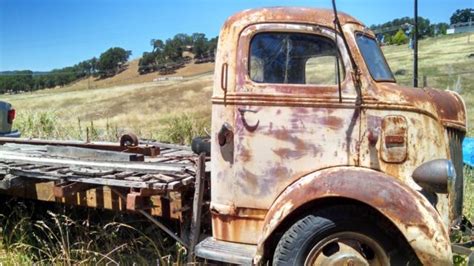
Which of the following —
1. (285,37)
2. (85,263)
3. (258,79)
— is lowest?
(85,263)

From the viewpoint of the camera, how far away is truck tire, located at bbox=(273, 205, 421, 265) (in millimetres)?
3814

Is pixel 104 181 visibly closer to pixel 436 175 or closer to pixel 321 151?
pixel 321 151

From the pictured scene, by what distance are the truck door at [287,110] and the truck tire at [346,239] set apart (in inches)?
13.9

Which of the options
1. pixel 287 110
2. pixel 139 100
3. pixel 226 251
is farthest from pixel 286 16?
pixel 139 100

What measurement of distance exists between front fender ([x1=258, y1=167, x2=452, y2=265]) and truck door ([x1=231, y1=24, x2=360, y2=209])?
164 mm

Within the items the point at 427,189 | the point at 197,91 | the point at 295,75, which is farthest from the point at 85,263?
the point at 197,91

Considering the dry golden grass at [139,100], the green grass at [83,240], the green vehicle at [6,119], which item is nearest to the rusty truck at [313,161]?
the green grass at [83,240]

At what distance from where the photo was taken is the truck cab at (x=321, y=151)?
3.78 m

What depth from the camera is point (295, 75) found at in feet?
13.7

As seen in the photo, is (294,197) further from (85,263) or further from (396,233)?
(85,263)

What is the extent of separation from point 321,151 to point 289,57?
2.48 ft

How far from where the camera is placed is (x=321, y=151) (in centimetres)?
400

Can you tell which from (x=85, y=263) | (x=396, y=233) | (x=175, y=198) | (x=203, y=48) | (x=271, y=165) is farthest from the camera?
(x=203, y=48)

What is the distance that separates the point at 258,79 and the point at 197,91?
98.6 ft
